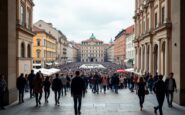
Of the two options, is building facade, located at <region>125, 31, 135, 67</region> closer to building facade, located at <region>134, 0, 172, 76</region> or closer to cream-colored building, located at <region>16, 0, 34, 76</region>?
building facade, located at <region>134, 0, 172, 76</region>

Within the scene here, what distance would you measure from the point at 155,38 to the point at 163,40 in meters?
4.20

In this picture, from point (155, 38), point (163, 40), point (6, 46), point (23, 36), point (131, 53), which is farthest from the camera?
point (131, 53)

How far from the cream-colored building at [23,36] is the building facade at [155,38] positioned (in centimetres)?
1319

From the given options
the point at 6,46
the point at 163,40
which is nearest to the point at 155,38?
the point at 163,40

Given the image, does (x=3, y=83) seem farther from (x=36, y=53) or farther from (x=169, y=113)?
(x=36, y=53)

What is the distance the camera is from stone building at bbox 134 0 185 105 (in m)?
15.6

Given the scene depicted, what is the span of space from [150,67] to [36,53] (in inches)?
1551

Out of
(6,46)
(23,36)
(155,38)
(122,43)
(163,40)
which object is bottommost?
(6,46)

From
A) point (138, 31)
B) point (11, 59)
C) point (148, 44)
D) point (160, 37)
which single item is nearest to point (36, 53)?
point (138, 31)

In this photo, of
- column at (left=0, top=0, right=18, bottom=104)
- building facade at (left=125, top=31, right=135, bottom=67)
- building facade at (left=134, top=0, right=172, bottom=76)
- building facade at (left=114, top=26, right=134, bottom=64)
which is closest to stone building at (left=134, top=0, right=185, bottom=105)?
building facade at (left=134, top=0, right=172, bottom=76)

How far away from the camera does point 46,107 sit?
560 inches

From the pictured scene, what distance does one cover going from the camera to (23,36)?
96.2 feet

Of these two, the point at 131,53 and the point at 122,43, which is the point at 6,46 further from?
the point at 122,43

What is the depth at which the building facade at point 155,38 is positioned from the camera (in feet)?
79.7
